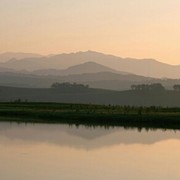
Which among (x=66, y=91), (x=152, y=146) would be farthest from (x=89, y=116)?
(x=66, y=91)

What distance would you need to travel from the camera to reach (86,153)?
87.5 ft

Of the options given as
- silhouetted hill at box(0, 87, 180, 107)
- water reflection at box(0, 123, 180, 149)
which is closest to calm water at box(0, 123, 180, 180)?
water reflection at box(0, 123, 180, 149)

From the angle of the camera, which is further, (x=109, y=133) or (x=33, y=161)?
(x=109, y=133)

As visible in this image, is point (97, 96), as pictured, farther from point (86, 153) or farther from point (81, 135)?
point (86, 153)

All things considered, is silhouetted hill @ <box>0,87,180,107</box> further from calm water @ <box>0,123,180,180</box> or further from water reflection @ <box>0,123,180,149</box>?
calm water @ <box>0,123,180,180</box>

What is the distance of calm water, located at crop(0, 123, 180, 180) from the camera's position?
20.8m

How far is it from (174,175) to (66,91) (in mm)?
143093

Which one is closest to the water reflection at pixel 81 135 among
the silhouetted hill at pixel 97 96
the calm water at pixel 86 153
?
the calm water at pixel 86 153

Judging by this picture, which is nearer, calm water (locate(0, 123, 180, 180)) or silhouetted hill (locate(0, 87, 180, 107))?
calm water (locate(0, 123, 180, 180))

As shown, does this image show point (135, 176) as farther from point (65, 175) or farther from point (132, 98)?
point (132, 98)

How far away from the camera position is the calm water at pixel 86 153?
68.3ft

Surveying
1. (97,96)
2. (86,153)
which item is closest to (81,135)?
(86,153)

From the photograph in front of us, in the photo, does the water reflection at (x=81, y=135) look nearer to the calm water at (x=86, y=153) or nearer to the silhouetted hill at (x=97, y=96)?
the calm water at (x=86, y=153)

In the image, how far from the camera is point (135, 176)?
67.4 feet
